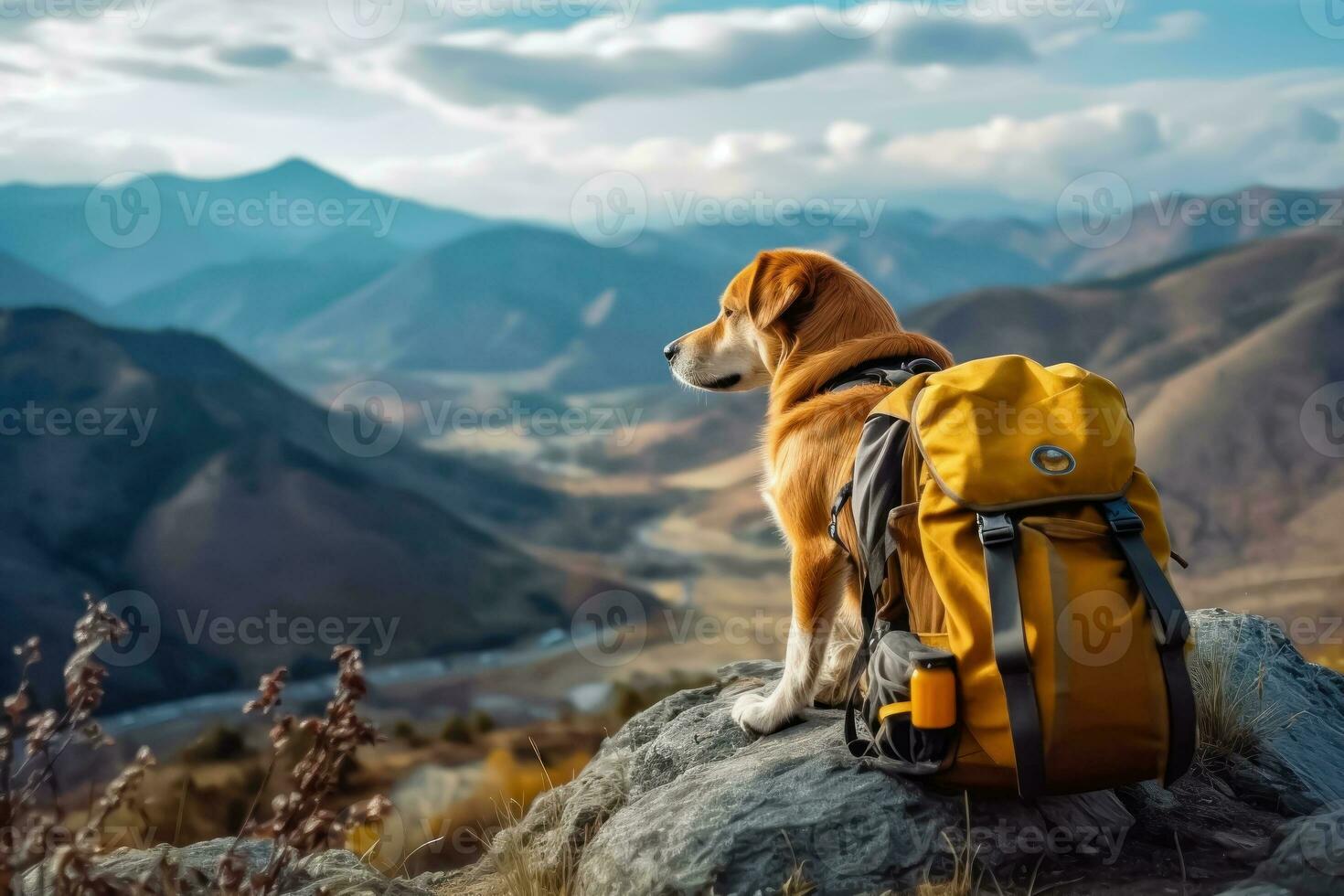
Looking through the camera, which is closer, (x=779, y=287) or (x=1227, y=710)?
(x=779, y=287)

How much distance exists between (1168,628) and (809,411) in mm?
1670

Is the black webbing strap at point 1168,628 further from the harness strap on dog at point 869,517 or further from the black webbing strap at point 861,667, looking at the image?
the black webbing strap at point 861,667

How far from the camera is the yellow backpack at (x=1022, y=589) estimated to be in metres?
3.22

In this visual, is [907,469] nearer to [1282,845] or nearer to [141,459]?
[1282,845]

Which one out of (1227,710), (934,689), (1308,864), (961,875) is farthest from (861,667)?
(1227,710)

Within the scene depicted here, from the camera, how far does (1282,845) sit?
353 cm

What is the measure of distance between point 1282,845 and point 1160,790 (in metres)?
0.81

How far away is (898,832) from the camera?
3.68 meters

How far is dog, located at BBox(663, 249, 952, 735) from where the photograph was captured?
162 inches

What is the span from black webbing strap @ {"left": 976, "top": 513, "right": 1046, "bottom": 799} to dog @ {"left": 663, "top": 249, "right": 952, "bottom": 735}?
29.8 inches

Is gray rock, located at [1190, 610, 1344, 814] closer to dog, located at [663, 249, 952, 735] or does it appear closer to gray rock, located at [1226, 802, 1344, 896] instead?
gray rock, located at [1226, 802, 1344, 896]

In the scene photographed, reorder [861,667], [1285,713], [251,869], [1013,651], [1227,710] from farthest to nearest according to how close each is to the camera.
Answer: [1285,713] < [1227,710] < [251,869] < [861,667] < [1013,651]

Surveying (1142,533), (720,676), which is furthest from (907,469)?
(720,676)

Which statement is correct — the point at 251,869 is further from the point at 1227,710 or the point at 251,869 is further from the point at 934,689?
the point at 1227,710
